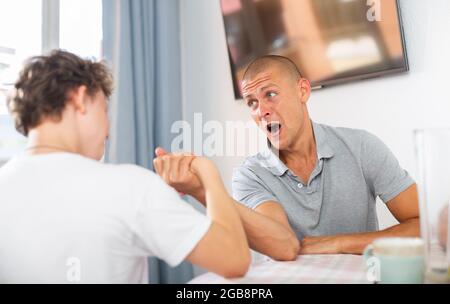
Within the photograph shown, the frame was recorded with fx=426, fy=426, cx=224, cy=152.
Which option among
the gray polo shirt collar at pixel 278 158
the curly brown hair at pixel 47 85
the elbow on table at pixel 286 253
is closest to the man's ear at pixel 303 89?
the gray polo shirt collar at pixel 278 158

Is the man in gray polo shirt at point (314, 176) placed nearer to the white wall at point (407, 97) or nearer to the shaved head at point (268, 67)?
the shaved head at point (268, 67)

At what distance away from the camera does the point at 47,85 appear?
2.93 ft

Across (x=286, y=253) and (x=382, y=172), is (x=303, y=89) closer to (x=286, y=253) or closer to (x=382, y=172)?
(x=382, y=172)

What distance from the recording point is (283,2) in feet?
7.73

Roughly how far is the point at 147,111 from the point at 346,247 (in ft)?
5.39

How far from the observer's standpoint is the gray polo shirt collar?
1.56 m

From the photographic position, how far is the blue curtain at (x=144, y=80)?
237cm

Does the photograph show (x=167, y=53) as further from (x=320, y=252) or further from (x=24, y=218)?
(x=24, y=218)

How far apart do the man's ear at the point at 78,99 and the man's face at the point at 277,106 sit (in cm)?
91

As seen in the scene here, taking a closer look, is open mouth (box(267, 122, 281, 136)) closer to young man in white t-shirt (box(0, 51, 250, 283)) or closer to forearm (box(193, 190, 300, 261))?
forearm (box(193, 190, 300, 261))

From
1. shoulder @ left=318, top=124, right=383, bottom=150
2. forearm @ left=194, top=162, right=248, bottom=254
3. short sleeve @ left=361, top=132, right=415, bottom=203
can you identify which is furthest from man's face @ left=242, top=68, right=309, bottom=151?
forearm @ left=194, top=162, right=248, bottom=254

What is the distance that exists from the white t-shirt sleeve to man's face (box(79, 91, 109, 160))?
0.76 ft

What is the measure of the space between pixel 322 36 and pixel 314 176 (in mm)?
1004

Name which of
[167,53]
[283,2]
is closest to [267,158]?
[283,2]
